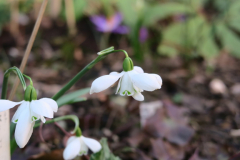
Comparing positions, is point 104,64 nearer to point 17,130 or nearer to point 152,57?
point 152,57

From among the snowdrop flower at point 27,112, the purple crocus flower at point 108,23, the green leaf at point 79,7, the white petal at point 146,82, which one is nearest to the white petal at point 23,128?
the snowdrop flower at point 27,112

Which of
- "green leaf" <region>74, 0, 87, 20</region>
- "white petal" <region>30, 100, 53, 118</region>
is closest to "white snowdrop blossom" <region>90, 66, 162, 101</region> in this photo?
"white petal" <region>30, 100, 53, 118</region>

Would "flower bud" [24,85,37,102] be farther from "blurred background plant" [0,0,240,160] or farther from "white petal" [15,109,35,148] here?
"blurred background plant" [0,0,240,160]

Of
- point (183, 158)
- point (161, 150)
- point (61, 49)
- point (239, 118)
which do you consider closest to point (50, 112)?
point (161, 150)

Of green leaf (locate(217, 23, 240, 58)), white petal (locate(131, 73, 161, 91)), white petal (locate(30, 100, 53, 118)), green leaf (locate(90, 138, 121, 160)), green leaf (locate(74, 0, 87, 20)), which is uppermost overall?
green leaf (locate(74, 0, 87, 20))

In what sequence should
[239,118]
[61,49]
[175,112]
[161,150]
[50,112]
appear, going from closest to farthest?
[50,112] < [161,150] < [175,112] < [239,118] < [61,49]

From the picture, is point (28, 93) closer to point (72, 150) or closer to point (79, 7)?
point (72, 150)

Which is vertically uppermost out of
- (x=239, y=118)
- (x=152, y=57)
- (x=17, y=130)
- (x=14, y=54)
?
(x=14, y=54)
